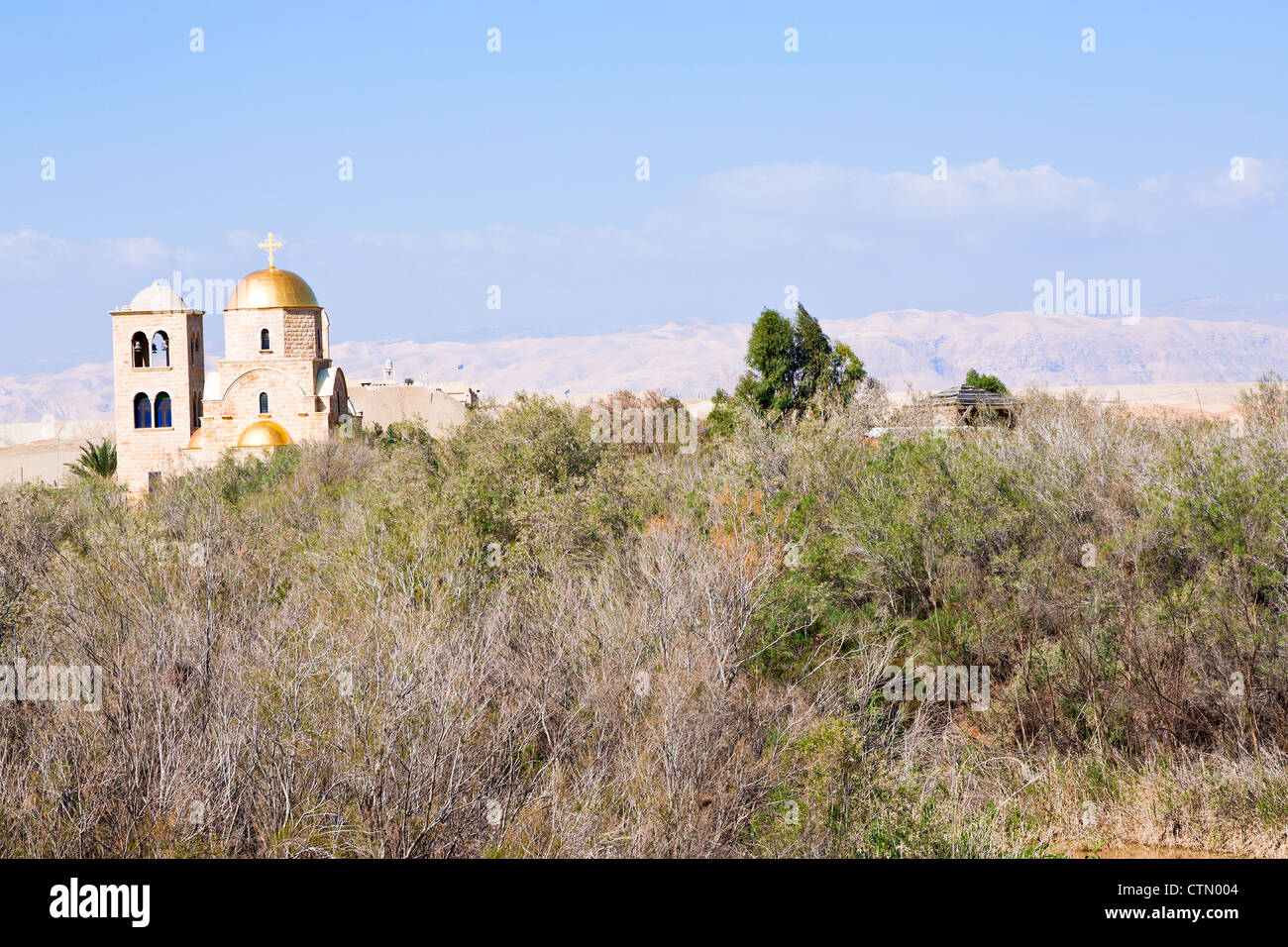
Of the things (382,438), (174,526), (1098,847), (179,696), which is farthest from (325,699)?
(382,438)

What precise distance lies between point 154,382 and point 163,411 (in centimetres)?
110

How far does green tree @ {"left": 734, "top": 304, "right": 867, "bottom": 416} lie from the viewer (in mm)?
33344

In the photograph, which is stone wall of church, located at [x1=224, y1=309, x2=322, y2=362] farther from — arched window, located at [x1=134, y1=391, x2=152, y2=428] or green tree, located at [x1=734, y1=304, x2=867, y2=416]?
green tree, located at [x1=734, y1=304, x2=867, y2=416]

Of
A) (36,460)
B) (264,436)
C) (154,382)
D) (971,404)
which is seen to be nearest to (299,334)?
(264,436)

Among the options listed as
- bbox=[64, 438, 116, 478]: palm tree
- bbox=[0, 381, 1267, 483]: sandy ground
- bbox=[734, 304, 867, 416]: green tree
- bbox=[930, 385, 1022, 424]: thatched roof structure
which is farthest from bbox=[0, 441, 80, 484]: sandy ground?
bbox=[930, 385, 1022, 424]: thatched roof structure

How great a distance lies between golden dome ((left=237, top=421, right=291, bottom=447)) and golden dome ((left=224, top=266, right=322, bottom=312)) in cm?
502

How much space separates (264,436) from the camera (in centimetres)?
3369

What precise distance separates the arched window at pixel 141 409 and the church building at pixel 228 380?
4cm

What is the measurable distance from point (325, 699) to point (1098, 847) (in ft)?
20.3

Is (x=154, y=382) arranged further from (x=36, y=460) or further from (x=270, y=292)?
(x=36, y=460)
